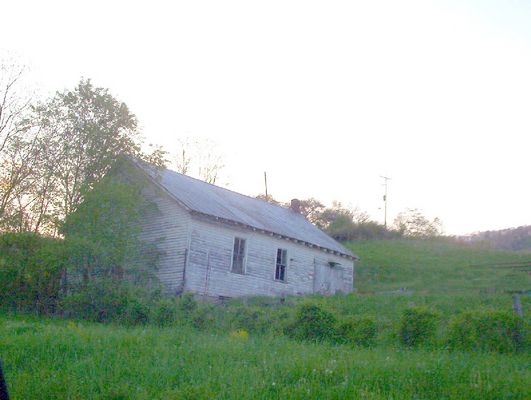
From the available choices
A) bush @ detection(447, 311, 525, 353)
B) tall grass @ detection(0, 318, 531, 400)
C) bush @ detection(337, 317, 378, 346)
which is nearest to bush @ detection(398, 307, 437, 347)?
bush @ detection(447, 311, 525, 353)

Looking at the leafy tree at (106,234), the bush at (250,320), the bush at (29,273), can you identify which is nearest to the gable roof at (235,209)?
the leafy tree at (106,234)

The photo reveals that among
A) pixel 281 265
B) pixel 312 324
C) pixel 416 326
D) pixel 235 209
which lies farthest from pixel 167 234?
pixel 416 326

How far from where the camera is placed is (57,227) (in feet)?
77.9

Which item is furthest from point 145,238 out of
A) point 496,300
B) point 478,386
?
point 478,386

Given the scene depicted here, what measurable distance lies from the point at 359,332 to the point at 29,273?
12.9 m

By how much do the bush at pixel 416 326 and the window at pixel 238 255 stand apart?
14.5m

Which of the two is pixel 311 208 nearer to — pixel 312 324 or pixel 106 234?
pixel 106 234

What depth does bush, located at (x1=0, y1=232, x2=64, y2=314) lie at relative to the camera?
21.8 m

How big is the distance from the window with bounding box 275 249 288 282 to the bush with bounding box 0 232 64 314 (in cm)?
1101

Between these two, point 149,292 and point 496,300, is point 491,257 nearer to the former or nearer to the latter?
point 496,300

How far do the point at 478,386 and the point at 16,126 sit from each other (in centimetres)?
2365

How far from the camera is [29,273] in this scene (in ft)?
71.3

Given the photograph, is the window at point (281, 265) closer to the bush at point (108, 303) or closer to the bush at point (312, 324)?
the bush at point (108, 303)

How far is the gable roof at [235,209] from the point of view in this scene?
2689 cm
